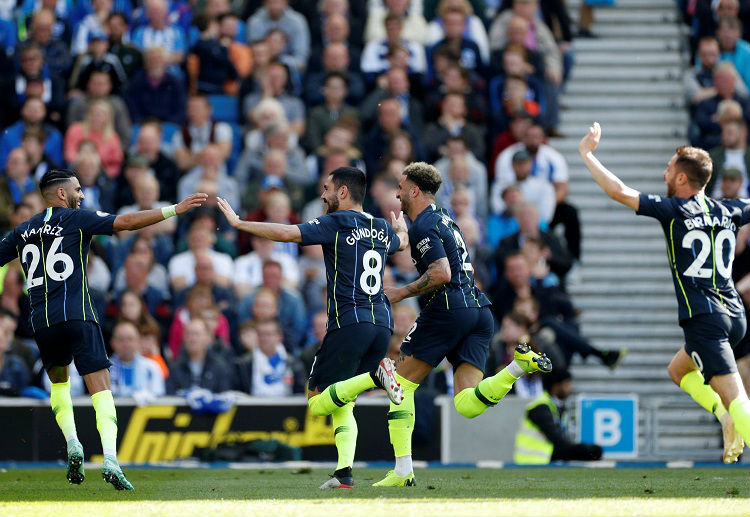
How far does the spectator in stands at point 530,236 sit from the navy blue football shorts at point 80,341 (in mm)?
7624

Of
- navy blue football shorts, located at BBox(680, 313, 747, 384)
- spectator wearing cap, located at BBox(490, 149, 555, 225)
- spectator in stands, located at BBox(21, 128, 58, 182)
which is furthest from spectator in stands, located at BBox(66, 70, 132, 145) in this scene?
navy blue football shorts, located at BBox(680, 313, 747, 384)

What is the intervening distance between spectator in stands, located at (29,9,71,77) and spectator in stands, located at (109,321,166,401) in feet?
17.1

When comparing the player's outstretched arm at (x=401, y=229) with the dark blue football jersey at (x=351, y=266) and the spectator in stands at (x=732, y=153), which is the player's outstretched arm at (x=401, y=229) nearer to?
the dark blue football jersey at (x=351, y=266)

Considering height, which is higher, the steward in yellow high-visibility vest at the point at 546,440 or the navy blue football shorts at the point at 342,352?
the navy blue football shorts at the point at 342,352

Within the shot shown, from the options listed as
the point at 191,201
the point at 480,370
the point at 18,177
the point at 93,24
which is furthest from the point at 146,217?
the point at 93,24

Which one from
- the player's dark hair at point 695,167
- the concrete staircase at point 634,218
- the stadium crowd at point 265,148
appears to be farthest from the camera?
the concrete staircase at point 634,218

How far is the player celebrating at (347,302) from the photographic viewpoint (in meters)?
10.6

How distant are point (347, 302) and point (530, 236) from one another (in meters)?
7.43

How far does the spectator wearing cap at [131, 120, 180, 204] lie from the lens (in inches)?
734

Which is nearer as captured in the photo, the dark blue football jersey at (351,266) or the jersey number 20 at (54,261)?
the dark blue football jersey at (351,266)

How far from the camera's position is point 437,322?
11141mm

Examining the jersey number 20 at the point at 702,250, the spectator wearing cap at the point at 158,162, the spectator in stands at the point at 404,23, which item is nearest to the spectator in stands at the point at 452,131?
the spectator in stands at the point at 404,23

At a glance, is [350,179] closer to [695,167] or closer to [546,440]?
[695,167]

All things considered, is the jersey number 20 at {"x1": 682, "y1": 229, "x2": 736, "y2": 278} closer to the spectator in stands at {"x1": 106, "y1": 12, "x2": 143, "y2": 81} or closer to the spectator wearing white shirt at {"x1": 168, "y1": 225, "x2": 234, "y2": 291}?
the spectator wearing white shirt at {"x1": 168, "y1": 225, "x2": 234, "y2": 291}
